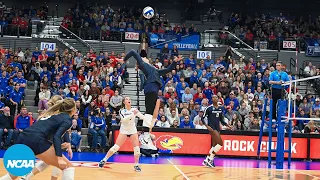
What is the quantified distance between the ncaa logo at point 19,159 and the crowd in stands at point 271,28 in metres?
27.2

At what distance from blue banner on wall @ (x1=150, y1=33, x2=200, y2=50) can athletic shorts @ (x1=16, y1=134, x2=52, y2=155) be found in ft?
79.8

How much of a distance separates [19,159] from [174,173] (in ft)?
22.8

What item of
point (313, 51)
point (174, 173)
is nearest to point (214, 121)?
point (174, 173)

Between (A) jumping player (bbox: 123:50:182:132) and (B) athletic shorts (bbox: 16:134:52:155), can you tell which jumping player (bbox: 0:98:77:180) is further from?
(A) jumping player (bbox: 123:50:182:132)

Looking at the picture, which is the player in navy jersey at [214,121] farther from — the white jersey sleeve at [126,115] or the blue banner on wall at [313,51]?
the blue banner on wall at [313,51]

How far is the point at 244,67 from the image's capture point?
29.4m

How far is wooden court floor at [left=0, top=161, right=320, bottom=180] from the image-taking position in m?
13.6

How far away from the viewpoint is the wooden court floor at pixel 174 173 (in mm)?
13641

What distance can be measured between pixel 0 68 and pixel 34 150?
16254 millimetres

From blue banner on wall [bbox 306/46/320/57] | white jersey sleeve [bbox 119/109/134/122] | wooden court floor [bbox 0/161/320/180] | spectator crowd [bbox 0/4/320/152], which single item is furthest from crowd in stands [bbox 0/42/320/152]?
blue banner on wall [bbox 306/46/320/57]

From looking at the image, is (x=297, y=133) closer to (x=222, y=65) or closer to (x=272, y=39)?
(x=222, y=65)

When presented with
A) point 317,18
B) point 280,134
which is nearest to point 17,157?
point 280,134

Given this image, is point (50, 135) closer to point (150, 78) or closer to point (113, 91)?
point (150, 78)

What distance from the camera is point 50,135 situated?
29.9ft
